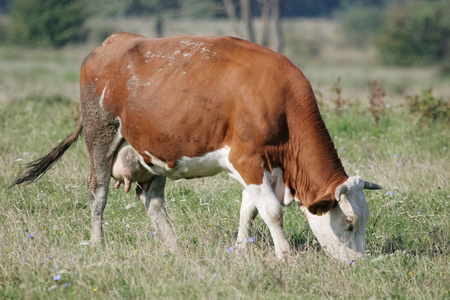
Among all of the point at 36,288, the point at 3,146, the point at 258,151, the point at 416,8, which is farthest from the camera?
the point at 416,8

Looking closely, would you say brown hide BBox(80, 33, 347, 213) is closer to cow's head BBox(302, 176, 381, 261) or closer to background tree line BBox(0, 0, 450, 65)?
cow's head BBox(302, 176, 381, 261)

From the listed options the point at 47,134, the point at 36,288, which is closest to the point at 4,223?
the point at 36,288

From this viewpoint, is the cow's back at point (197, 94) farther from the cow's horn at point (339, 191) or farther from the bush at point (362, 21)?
the bush at point (362, 21)

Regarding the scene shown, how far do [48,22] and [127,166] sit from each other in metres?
29.7

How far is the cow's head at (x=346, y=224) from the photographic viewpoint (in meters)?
5.31

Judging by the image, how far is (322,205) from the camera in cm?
533

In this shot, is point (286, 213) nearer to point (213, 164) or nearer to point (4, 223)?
point (213, 164)

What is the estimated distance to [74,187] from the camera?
7.48m

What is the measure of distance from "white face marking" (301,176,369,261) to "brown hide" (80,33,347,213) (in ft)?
0.41

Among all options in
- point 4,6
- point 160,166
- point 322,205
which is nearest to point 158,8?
point 4,6

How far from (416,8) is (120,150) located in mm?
36958

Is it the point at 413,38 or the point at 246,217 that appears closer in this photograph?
the point at 246,217

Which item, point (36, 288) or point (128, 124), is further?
point (128, 124)

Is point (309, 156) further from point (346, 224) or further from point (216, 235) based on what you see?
point (216, 235)
